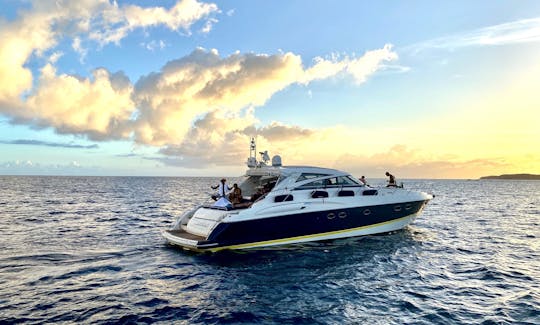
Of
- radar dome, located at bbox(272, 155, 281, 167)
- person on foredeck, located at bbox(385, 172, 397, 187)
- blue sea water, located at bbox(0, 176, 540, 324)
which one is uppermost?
radar dome, located at bbox(272, 155, 281, 167)

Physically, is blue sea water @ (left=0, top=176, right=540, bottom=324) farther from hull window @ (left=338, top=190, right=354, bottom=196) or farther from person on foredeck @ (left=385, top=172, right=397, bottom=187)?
person on foredeck @ (left=385, top=172, right=397, bottom=187)

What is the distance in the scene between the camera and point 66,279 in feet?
36.5

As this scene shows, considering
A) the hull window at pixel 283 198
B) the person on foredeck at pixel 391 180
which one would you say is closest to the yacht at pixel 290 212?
the hull window at pixel 283 198

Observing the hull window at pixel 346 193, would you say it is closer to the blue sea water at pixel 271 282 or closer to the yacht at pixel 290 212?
the yacht at pixel 290 212

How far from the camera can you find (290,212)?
15.6m

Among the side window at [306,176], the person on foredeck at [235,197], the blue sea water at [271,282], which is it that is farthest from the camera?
the person on foredeck at [235,197]

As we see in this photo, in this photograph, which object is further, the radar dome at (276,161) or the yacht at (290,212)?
the radar dome at (276,161)

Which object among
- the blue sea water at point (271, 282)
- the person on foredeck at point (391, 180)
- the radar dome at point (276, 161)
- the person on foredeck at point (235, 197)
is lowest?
the blue sea water at point (271, 282)

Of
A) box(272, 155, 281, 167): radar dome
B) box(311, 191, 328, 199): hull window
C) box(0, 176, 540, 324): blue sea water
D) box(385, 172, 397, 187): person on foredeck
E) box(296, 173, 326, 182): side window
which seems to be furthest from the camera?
box(385, 172, 397, 187): person on foredeck

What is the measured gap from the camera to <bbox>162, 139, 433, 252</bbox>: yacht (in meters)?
14.8

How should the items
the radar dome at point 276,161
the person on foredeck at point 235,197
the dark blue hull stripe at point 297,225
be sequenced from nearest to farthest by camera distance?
the dark blue hull stripe at point 297,225
the person on foredeck at point 235,197
the radar dome at point 276,161

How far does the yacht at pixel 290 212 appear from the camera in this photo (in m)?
14.8

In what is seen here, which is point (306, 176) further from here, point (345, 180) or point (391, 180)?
point (391, 180)

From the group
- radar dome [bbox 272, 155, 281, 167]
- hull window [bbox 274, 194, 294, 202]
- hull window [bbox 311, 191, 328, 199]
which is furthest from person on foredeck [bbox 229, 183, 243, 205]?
hull window [bbox 311, 191, 328, 199]
